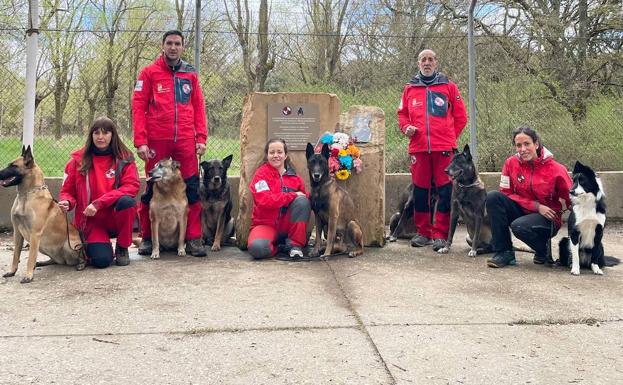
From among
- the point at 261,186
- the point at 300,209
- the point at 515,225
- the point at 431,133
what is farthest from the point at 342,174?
the point at 515,225

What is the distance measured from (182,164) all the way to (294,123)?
1.29 m

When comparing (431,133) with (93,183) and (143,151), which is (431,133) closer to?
(143,151)

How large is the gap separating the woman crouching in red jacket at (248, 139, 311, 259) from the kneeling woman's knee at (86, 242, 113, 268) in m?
1.26

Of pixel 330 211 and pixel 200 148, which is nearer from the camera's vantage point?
pixel 330 211

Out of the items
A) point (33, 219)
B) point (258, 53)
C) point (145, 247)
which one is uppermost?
point (258, 53)

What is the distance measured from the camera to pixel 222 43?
7.13 meters

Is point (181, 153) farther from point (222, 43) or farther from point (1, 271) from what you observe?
point (222, 43)

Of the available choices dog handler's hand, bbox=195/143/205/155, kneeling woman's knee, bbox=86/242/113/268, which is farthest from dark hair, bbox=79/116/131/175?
dog handler's hand, bbox=195/143/205/155

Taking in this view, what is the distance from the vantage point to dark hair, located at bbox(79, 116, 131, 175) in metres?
4.66

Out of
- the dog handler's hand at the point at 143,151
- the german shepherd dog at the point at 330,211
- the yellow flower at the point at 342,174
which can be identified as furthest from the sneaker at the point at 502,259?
the dog handler's hand at the point at 143,151

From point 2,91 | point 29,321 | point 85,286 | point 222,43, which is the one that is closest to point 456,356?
point 29,321

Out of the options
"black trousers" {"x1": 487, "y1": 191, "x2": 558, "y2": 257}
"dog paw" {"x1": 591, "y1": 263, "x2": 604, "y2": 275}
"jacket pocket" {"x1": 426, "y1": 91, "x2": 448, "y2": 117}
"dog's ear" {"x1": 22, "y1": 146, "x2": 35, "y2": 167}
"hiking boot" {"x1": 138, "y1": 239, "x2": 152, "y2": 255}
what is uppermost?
"jacket pocket" {"x1": 426, "y1": 91, "x2": 448, "y2": 117}

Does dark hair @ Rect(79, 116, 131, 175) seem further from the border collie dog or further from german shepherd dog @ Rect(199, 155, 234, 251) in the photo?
the border collie dog

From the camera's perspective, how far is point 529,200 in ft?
16.3
